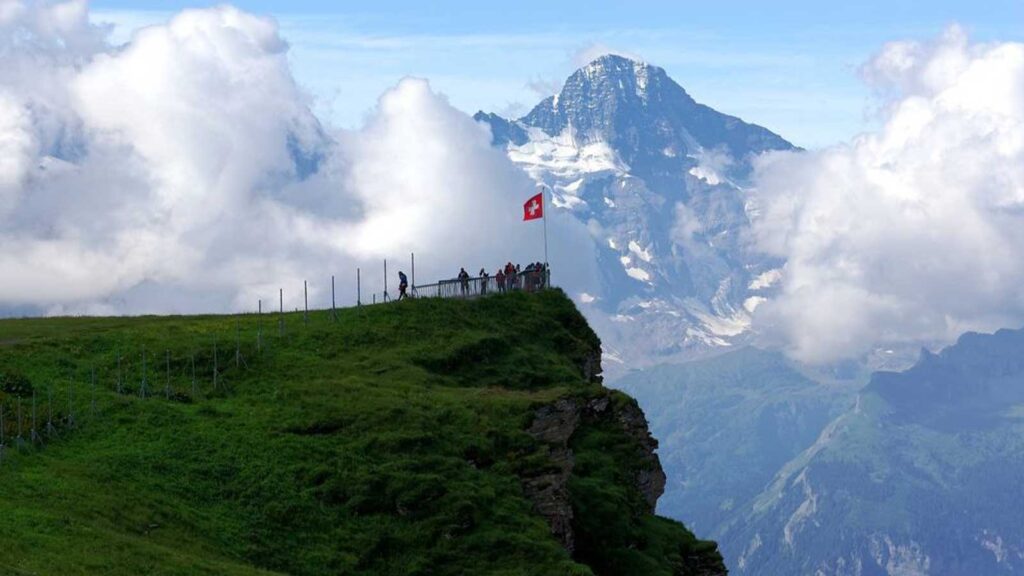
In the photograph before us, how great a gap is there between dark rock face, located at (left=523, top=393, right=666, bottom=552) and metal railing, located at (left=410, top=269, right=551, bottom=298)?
19.1 m

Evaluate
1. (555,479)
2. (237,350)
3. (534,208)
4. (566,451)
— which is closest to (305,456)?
(555,479)

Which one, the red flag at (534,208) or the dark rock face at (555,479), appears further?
the red flag at (534,208)

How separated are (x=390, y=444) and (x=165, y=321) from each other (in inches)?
1516

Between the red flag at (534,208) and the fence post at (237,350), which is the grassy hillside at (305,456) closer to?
the fence post at (237,350)

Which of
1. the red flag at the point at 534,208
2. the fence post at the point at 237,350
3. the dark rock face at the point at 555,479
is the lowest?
the dark rock face at the point at 555,479

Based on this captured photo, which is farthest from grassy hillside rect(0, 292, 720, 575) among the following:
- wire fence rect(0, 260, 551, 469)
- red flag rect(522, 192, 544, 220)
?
red flag rect(522, 192, 544, 220)

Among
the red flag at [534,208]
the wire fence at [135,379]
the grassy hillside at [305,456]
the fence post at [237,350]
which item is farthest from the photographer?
the red flag at [534,208]

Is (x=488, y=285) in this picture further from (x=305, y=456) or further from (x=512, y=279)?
(x=305, y=456)

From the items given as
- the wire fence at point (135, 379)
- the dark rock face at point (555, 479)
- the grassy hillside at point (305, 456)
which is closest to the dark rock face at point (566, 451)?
the dark rock face at point (555, 479)

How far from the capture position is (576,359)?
125 meters

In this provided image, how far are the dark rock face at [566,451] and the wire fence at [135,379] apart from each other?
1834cm

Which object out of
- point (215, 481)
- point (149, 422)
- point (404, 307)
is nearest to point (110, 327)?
point (404, 307)

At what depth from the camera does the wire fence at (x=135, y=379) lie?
283 ft

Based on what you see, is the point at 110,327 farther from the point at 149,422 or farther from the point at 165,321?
the point at 149,422
